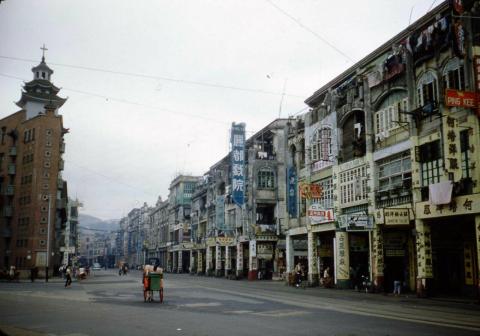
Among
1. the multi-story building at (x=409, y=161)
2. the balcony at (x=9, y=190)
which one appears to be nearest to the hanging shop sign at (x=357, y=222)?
the multi-story building at (x=409, y=161)

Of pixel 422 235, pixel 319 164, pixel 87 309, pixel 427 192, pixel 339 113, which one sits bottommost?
pixel 87 309

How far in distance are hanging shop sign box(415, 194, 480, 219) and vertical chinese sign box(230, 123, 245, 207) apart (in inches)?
1213

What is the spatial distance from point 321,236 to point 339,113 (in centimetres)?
1128

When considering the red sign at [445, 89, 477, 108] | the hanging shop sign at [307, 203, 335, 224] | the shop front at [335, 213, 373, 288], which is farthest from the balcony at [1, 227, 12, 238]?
the red sign at [445, 89, 477, 108]

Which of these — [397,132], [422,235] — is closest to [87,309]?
[422,235]

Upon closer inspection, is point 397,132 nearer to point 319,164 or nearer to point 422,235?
point 422,235

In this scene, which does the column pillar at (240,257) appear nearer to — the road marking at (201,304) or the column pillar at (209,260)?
the column pillar at (209,260)

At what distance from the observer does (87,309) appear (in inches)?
778

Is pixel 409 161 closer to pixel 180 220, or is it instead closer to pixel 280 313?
pixel 280 313

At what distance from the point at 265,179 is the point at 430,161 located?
101 feet

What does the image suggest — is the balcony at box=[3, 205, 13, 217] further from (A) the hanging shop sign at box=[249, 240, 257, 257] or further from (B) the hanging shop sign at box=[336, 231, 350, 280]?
(B) the hanging shop sign at box=[336, 231, 350, 280]

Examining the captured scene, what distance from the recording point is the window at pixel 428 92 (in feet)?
94.2

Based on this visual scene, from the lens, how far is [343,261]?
37.3m

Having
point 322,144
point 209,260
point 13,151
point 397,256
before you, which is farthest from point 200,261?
point 397,256
